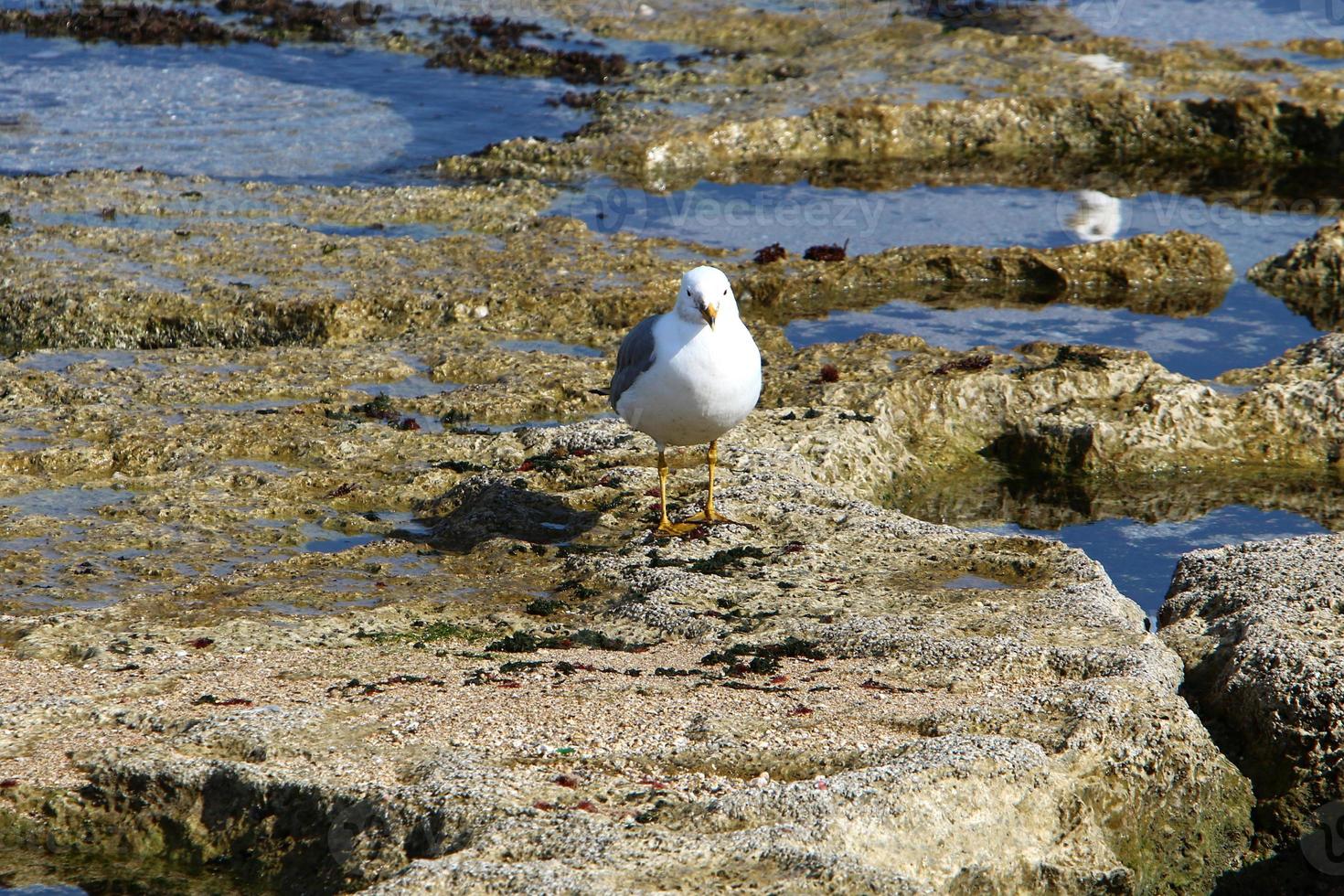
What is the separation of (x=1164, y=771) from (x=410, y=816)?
2920mm

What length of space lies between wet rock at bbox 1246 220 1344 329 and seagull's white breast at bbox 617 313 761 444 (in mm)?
8594

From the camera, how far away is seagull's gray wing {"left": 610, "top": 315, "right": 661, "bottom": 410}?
7.69m

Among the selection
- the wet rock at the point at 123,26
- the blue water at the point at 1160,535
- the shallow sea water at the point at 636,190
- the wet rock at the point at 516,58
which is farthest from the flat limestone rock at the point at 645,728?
the wet rock at the point at 123,26

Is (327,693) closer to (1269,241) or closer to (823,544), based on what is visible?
(823,544)

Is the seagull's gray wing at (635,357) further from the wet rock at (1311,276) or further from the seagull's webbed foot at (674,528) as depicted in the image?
the wet rock at (1311,276)

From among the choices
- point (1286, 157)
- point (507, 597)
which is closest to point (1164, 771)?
point (507, 597)

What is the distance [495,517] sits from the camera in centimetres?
802

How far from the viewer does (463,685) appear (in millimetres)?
5879

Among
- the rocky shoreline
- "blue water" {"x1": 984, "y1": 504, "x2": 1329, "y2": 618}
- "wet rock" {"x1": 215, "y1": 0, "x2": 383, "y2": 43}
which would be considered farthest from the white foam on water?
"blue water" {"x1": 984, "y1": 504, "x2": 1329, "y2": 618}

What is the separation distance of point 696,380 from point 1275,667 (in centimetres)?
314

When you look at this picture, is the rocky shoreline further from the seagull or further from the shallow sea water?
the seagull

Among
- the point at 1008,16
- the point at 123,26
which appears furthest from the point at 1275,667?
the point at 123,26

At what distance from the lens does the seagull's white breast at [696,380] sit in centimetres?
739

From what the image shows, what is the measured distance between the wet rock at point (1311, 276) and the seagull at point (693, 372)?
8608 mm
